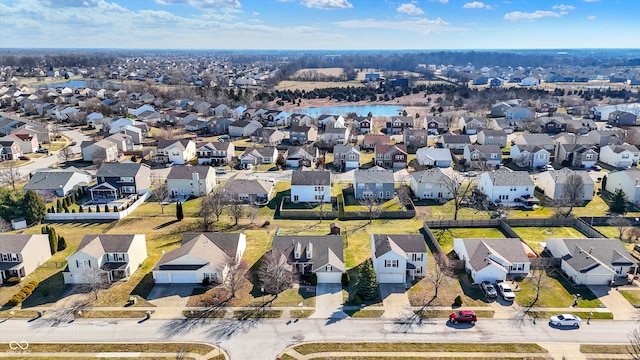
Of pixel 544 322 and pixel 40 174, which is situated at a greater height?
pixel 40 174

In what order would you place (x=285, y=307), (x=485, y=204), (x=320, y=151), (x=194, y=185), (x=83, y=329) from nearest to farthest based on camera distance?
(x=83, y=329) → (x=285, y=307) → (x=485, y=204) → (x=194, y=185) → (x=320, y=151)

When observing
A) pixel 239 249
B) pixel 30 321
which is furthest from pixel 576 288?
pixel 30 321

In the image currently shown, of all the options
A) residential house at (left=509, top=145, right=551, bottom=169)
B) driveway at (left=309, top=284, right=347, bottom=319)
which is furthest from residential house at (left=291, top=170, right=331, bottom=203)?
residential house at (left=509, top=145, right=551, bottom=169)

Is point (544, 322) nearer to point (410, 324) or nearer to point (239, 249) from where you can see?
point (410, 324)

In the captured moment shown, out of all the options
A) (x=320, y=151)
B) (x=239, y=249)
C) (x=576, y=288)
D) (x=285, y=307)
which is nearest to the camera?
(x=285, y=307)

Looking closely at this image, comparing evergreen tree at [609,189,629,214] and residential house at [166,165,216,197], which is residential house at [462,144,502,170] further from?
residential house at [166,165,216,197]

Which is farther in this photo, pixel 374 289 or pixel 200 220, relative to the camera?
pixel 200 220
